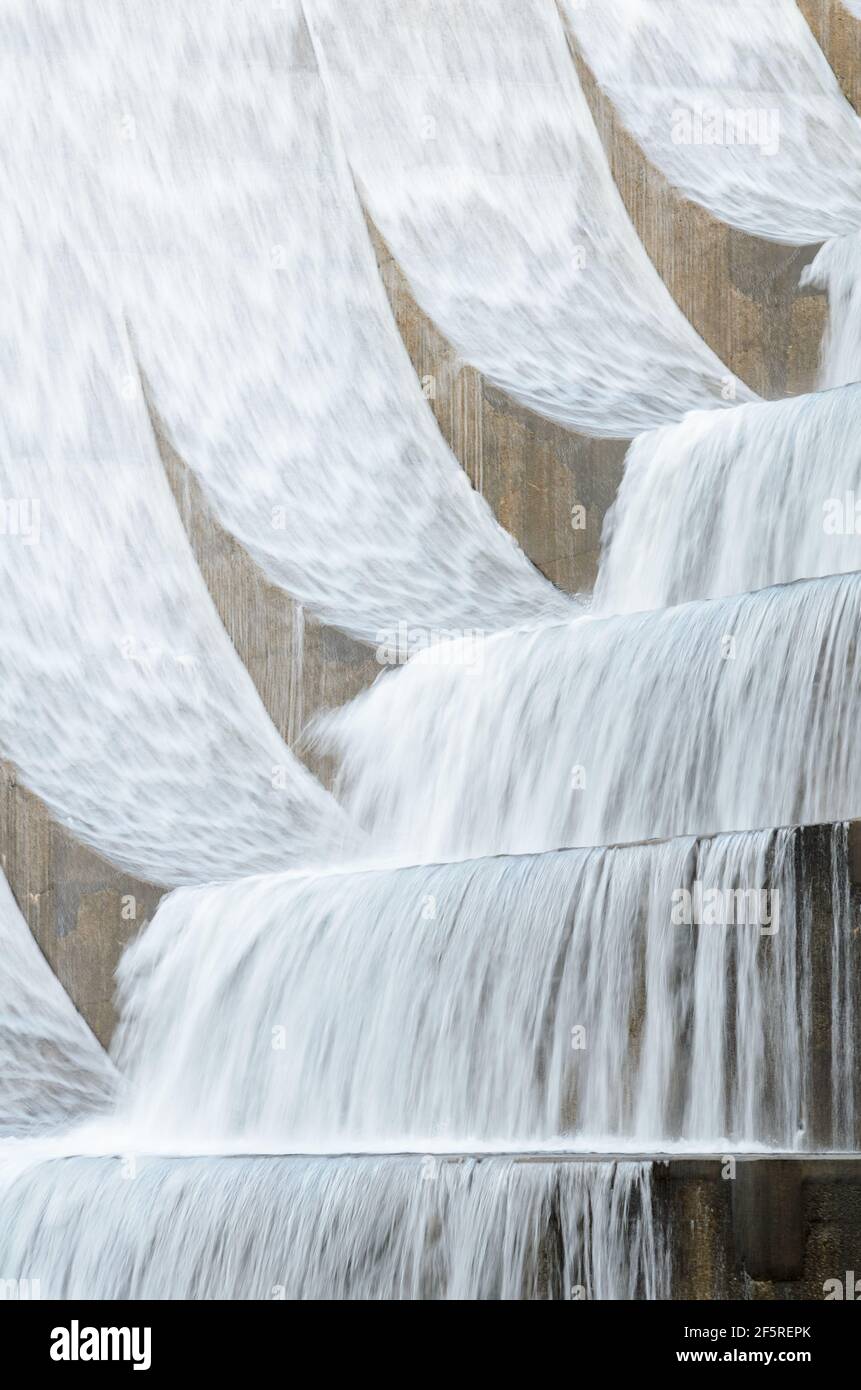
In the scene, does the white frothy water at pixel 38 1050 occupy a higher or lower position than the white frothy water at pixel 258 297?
lower

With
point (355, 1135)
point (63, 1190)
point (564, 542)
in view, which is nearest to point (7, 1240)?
point (63, 1190)

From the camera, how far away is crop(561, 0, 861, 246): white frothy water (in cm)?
1545

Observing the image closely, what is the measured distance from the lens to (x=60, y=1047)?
1291 centimetres

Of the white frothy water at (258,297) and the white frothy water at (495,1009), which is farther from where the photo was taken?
the white frothy water at (258,297)

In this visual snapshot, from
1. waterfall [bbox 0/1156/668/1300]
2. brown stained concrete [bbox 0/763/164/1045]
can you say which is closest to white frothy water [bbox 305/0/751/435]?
brown stained concrete [bbox 0/763/164/1045]

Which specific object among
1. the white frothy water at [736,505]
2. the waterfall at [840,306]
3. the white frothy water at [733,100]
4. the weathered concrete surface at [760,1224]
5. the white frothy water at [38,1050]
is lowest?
the white frothy water at [38,1050]

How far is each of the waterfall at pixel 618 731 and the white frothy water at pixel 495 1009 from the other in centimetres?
84

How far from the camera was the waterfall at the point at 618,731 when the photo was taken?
9.67 m

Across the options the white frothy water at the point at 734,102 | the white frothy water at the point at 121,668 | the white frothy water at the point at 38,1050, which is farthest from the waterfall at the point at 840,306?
the white frothy water at the point at 38,1050

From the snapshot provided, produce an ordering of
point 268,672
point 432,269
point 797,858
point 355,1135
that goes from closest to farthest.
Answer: point 797,858, point 355,1135, point 268,672, point 432,269

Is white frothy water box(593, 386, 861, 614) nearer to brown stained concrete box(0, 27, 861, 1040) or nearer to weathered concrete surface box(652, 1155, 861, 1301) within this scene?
brown stained concrete box(0, 27, 861, 1040)

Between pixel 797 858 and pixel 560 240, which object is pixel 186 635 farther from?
pixel 797 858

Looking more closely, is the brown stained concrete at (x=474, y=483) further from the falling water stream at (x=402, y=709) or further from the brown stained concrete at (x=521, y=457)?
the falling water stream at (x=402, y=709)

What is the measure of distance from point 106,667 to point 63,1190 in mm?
4235
